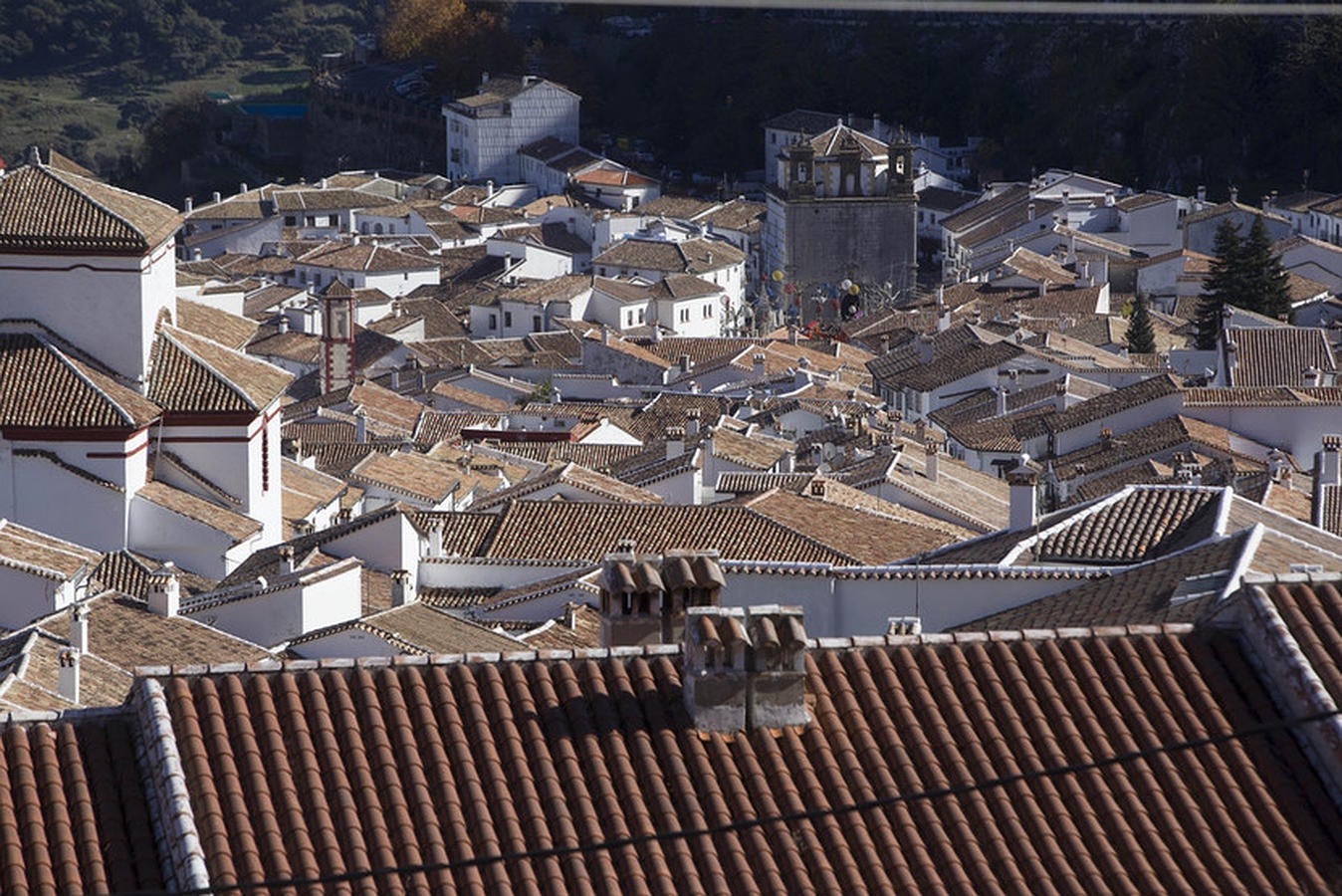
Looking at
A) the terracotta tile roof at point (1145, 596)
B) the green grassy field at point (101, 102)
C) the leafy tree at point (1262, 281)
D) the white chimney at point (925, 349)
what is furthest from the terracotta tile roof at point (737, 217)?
the terracotta tile roof at point (1145, 596)

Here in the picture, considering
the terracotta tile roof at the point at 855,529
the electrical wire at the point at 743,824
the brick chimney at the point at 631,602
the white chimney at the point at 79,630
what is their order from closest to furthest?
the electrical wire at the point at 743,824
the brick chimney at the point at 631,602
the white chimney at the point at 79,630
the terracotta tile roof at the point at 855,529

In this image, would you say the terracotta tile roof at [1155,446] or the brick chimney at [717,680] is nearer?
the brick chimney at [717,680]

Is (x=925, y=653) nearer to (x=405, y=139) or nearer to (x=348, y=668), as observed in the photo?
(x=348, y=668)

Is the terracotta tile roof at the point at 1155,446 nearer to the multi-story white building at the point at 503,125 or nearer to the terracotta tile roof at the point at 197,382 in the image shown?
the terracotta tile roof at the point at 197,382

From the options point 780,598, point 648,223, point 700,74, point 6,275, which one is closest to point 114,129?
point 700,74

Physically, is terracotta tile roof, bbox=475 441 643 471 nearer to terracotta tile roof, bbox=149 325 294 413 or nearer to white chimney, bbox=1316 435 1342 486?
terracotta tile roof, bbox=149 325 294 413

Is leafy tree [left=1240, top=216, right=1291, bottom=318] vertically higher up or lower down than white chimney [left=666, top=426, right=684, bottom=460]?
lower down

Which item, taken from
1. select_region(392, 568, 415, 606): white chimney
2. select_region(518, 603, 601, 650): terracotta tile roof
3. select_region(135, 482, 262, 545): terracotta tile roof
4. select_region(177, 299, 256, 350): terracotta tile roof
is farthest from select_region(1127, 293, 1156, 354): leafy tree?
select_region(518, 603, 601, 650): terracotta tile roof
